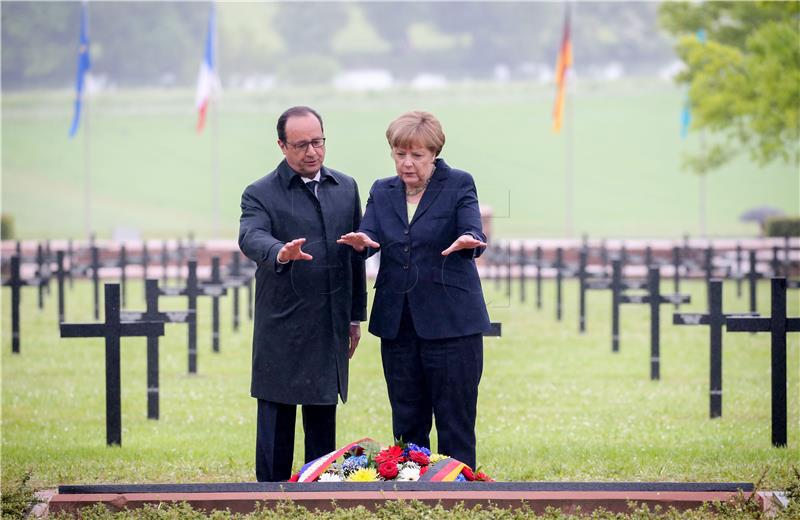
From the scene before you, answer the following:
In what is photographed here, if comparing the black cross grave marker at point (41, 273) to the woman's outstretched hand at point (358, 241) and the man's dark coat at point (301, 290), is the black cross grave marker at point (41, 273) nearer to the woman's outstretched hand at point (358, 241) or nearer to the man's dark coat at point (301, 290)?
the man's dark coat at point (301, 290)

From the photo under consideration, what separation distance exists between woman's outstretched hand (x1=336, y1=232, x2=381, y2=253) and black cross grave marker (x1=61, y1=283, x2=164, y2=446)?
119 inches

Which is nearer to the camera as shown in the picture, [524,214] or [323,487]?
[323,487]

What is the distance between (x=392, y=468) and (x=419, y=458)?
148 mm

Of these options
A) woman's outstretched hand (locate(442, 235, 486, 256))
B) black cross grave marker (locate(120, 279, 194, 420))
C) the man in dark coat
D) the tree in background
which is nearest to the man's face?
the man in dark coat

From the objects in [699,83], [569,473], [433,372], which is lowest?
Result: [569,473]

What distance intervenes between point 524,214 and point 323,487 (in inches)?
2322

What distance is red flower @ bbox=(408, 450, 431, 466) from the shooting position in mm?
7090

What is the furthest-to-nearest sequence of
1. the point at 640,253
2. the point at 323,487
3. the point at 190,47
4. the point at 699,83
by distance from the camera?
1. the point at 190,47
2. the point at 699,83
3. the point at 640,253
4. the point at 323,487

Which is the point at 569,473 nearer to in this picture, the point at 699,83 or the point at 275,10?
the point at 699,83

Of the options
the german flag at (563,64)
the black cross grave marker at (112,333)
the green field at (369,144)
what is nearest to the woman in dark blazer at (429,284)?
the black cross grave marker at (112,333)

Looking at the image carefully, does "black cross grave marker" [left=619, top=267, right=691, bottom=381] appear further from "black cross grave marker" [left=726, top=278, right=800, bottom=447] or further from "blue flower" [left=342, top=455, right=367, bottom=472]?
"blue flower" [left=342, top=455, right=367, bottom=472]

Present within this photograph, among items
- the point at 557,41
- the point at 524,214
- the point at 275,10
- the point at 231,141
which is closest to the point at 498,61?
the point at 557,41

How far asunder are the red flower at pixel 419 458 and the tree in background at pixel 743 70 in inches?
859

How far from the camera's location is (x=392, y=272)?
282 inches
